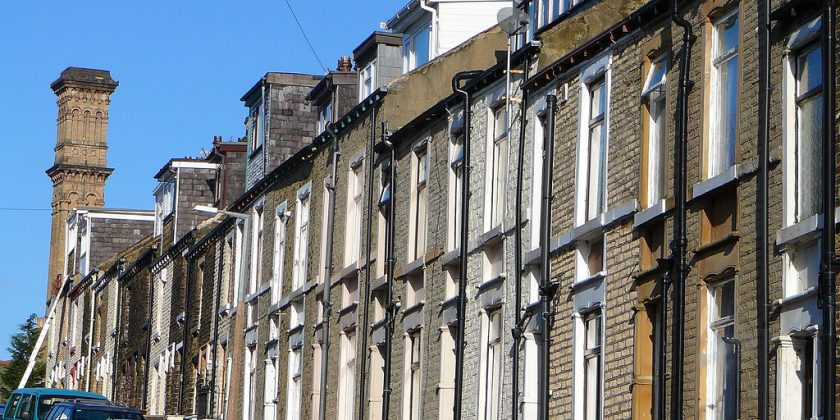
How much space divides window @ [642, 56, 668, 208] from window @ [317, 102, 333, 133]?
1688 cm

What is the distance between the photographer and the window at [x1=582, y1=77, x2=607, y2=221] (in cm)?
2197

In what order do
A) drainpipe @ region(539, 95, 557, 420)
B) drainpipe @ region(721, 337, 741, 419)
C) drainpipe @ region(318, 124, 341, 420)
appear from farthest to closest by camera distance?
drainpipe @ region(318, 124, 341, 420) → drainpipe @ region(539, 95, 557, 420) → drainpipe @ region(721, 337, 741, 419)

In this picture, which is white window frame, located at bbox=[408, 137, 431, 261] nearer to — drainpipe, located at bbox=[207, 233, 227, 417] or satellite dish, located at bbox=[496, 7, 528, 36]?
satellite dish, located at bbox=[496, 7, 528, 36]

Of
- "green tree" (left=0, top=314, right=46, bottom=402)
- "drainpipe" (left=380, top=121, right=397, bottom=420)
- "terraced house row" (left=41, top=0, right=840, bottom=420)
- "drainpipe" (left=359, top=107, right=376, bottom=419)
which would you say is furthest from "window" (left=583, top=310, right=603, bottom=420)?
"green tree" (left=0, top=314, right=46, bottom=402)

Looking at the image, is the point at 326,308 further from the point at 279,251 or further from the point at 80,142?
the point at 80,142

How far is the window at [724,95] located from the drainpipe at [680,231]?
355mm

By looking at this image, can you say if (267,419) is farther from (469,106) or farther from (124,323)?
(124,323)

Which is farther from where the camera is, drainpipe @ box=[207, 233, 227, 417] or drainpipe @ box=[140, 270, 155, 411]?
drainpipe @ box=[140, 270, 155, 411]

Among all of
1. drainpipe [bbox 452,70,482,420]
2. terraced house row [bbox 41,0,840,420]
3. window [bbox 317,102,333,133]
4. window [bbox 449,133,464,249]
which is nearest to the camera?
terraced house row [bbox 41,0,840,420]

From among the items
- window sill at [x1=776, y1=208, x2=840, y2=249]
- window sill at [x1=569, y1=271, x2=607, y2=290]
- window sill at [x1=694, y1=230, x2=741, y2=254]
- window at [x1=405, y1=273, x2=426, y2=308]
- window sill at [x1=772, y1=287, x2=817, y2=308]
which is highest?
window at [x1=405, y1=273, x2=426, y2=308]

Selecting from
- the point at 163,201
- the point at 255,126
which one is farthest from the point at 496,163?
the point at 163,201

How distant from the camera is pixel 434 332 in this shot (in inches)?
1101

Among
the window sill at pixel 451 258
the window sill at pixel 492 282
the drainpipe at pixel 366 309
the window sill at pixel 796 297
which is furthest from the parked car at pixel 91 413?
the window sill at pixel 796 297

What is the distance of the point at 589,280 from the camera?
21.8 metres
